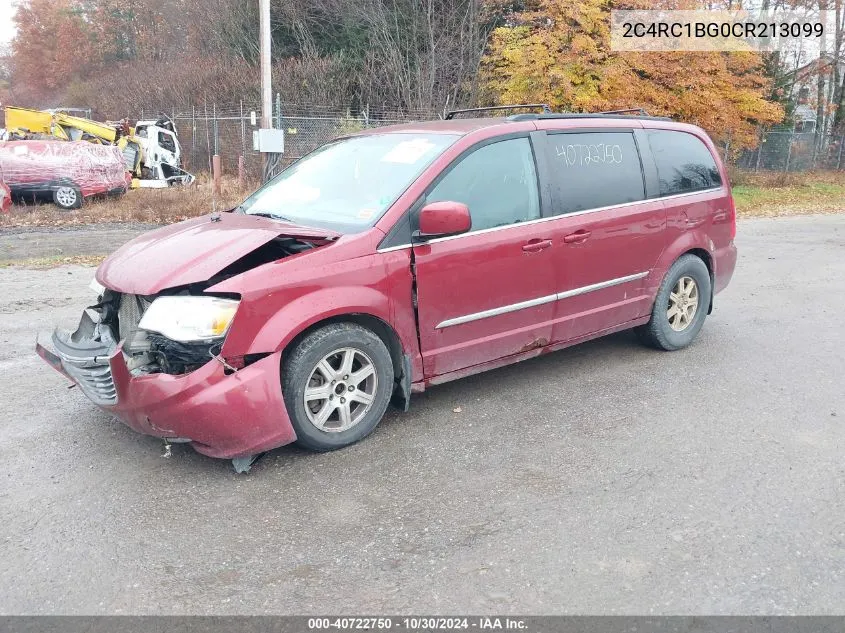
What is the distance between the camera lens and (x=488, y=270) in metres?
4.42

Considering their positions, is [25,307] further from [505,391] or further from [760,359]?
[760,359]

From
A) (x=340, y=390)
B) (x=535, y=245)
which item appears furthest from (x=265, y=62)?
(x=340, y=390)

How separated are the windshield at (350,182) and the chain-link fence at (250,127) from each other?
1379 cm

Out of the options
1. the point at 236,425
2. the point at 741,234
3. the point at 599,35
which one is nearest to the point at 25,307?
the point at 236,425

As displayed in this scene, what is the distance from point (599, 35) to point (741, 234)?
24.1 ft

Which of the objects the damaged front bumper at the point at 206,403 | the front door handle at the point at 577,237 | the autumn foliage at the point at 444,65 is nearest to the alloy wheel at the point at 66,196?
the autumn foliage at the point at 444,65

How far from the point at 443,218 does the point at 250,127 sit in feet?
64.5

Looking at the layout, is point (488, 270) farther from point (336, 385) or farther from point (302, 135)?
point (302, 135)

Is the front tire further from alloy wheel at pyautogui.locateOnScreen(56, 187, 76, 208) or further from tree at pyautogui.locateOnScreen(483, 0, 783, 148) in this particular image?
tree at pyautogui.locateOnScreen(483, 0, 783, 148)

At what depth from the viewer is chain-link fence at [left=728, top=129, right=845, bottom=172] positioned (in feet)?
97.2

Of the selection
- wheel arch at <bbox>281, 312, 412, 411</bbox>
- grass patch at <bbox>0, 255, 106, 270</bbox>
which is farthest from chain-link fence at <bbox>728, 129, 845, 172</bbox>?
wheel arch at <bbox>281, 312, 412, 411</bbox>

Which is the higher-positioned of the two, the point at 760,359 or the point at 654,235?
the point at 654,235

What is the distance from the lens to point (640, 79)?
18484mm

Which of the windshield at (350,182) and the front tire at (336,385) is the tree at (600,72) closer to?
the windshield at (350,182)
